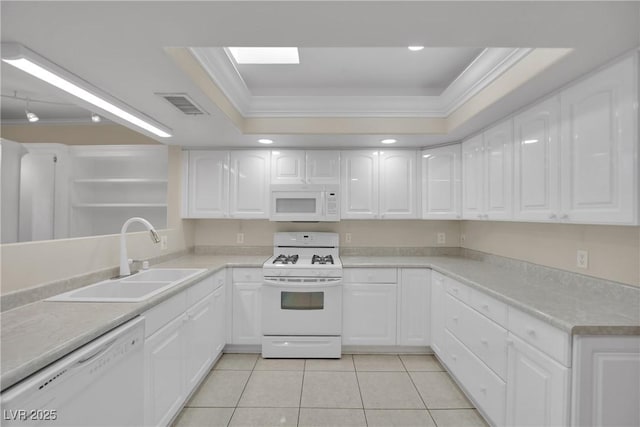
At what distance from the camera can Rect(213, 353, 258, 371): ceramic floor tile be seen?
2594mm

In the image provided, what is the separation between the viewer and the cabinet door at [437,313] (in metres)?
2.58

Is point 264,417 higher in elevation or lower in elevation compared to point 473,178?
lower

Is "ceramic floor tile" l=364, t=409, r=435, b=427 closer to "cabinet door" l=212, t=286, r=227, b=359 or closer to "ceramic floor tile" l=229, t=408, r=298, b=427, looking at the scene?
"ceramic floor tile" l=229, t=408, r=298, b=427

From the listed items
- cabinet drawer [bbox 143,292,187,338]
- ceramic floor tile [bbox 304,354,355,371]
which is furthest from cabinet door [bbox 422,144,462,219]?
cabinet drawer [bbox 143,292,187,338]

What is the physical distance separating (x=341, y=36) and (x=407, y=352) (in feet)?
9.19

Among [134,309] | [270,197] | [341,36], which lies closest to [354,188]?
[270,197]

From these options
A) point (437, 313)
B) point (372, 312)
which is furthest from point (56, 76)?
point (437, 313)

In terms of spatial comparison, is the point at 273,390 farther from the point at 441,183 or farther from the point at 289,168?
the point at 441,183

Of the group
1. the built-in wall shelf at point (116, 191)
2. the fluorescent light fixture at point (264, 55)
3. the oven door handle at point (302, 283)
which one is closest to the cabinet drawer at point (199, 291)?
the oven door handle at point (302, 283)

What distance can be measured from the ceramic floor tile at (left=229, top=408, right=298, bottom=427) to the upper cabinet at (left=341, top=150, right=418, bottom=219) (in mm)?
1849

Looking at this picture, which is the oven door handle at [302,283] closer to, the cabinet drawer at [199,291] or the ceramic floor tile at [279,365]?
the cabinet drawer at [199,291]

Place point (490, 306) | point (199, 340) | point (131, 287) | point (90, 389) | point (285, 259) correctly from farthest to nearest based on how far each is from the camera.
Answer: point (285, 259), point (199, 340), point (131, 287), point (490, 306), point (90, 389)

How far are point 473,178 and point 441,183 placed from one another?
398 mm

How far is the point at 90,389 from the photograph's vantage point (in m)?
1.15
